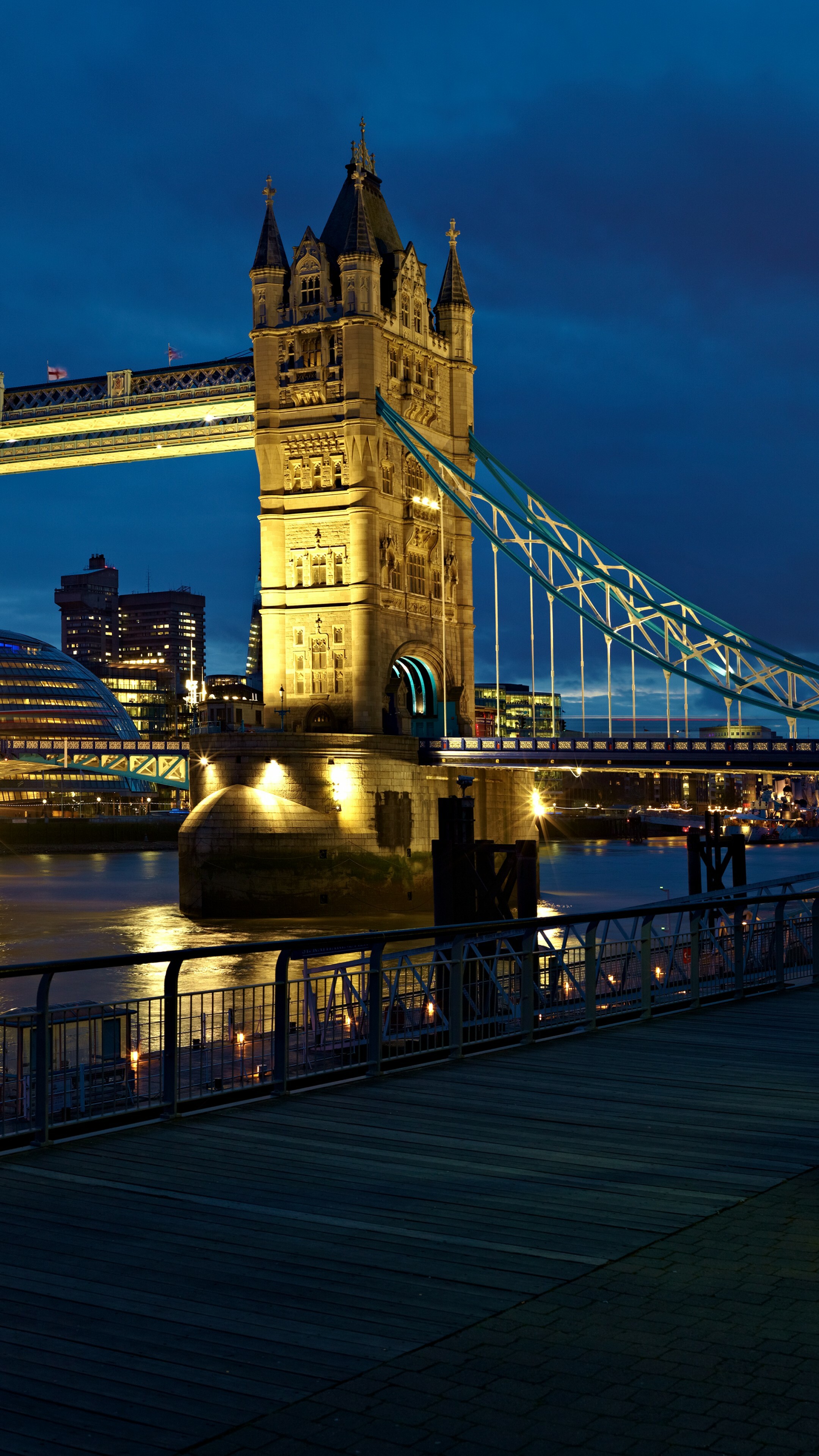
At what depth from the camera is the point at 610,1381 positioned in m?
4.80

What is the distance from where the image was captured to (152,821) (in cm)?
10369

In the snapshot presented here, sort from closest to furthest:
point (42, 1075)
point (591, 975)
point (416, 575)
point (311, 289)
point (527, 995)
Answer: point (42, 1075)
point (527, 995)
point (591, 975)
point (311, 289)
point (416, 575)

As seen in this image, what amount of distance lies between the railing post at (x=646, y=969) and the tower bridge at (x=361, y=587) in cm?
3363

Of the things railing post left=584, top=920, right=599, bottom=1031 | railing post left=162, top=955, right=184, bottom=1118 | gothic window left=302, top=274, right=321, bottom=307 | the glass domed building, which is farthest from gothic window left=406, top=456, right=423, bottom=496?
the glass domed building

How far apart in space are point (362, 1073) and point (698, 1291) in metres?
5.32

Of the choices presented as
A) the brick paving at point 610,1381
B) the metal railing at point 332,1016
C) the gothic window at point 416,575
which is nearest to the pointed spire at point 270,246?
the gothic window at point 416,575

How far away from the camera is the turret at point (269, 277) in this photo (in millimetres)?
54188

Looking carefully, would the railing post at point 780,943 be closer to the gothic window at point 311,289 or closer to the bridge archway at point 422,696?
the bridge archway at point 422,696

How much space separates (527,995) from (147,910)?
4133 cm

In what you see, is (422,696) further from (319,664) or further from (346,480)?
(346,480)

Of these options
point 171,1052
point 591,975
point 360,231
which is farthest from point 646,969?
point 360,231

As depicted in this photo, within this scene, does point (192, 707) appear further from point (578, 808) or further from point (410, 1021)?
point (578, 808)

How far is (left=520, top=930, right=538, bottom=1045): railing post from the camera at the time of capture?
11516mm

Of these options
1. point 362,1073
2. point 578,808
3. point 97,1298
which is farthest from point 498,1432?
point 578,808
